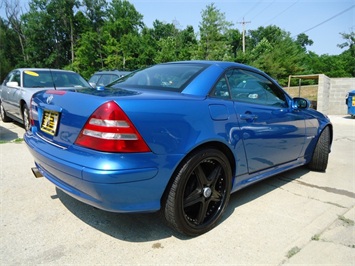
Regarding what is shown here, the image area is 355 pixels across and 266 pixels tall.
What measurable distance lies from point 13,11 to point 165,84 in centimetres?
5328

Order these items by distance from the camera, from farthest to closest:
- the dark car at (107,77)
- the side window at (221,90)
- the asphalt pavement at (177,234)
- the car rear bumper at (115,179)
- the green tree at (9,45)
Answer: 1. the green tree at (9,45)
2. the dark car at (107,77)
3. the side window at (221,90)
4. the asphalt pavement at (177,234)
5. the car rear bumper at (115,179)

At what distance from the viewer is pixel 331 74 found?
36500 mm

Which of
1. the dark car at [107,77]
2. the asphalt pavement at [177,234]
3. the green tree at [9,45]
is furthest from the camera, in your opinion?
the green tree at [9,45]

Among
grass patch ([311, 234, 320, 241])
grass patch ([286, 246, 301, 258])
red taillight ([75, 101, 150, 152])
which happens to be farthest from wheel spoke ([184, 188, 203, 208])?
grass patch ([311, 234, 320, 241])

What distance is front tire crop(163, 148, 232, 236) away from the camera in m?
2.06

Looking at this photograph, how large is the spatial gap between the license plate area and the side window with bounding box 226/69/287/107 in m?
1.54

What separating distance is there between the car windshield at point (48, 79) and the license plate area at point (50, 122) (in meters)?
4.08

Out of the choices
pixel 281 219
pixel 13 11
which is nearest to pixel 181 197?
pixel 281 219

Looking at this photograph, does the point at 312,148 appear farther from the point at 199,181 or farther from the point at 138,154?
the point at 138,154

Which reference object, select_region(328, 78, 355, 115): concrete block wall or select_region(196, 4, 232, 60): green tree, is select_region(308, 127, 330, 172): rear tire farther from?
select_region(196, 4, 232, 60): green tree

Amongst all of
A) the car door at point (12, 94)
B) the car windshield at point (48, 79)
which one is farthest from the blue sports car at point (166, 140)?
the car door at point (12, 94)

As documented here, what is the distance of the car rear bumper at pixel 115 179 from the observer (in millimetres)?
1767

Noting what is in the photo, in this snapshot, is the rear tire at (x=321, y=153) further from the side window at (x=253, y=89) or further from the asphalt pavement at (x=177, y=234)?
the side window at (x=253, y=89)

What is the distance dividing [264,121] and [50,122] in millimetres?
1982
